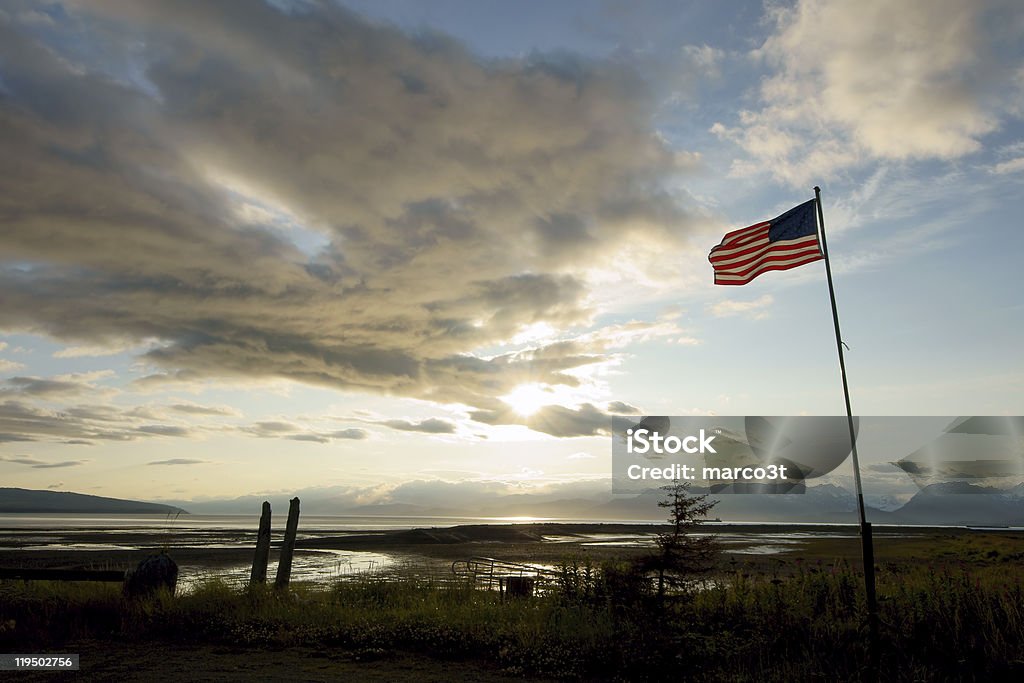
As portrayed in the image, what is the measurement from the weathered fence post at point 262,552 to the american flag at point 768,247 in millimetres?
11287

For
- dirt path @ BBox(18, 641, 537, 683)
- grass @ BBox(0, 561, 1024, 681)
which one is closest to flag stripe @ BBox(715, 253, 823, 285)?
grass @ BBox(0, 561, 1024, 681)

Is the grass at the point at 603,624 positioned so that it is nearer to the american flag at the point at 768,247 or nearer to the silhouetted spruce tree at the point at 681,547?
the silhouetted spruce tree at the point at 681,547

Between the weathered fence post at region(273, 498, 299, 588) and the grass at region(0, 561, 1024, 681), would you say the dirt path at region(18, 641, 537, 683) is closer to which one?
the grass at region(0, 561, 1024, 681)

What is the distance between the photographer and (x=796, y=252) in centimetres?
1207

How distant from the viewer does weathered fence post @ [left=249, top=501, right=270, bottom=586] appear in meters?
15.0

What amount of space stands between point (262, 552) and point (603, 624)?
27.7 feet

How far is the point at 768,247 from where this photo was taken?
40.9 feet

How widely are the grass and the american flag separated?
18.8ft

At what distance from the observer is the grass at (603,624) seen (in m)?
9.87

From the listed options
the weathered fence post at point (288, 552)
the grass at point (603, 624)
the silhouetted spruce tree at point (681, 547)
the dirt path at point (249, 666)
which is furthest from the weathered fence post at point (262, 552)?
the silhouetted spruce tree at point (681, 547)

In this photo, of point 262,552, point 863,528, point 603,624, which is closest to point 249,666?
point 262,552

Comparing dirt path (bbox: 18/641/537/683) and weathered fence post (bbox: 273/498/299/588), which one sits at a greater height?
weathered fence post (bbox: 273/498/299/588)

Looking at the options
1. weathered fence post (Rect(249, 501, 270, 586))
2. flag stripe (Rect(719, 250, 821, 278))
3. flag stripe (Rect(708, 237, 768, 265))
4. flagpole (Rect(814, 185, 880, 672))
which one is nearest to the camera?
flagpole (Rect(814, 185, 880, 672))

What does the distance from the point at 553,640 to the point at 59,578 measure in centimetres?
1058
